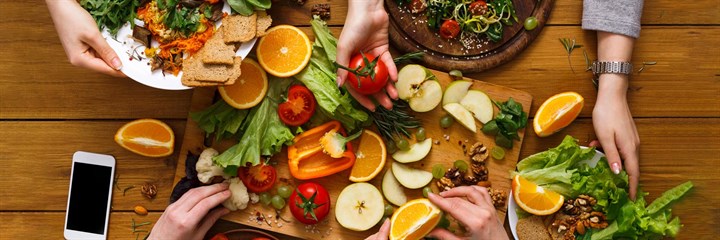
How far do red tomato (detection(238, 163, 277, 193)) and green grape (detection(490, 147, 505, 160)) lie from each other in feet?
2.84

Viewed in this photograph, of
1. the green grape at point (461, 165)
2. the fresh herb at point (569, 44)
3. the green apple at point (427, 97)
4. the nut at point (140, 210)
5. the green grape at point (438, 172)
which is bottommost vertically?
the nut at point (140, 210)

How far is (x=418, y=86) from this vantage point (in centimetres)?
256

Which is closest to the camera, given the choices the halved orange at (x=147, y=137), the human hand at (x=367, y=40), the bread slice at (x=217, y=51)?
the bread slice at (x=217, y=51)

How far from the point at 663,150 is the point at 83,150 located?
2361 mm

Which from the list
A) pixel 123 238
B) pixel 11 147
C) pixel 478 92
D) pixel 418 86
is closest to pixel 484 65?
pixel 478 92

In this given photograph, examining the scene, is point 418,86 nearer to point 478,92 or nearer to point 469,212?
point 478,92

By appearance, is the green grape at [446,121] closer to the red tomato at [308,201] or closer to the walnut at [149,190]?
the red tomato at [308,201]

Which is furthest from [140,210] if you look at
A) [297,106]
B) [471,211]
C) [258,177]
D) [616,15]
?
[616,15]

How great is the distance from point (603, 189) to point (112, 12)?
6.26 feet

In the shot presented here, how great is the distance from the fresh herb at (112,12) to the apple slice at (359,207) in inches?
40.3

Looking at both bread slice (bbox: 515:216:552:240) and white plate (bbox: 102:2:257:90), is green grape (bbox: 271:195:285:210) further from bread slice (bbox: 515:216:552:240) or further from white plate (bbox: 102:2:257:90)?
bread slice (bbox: 515:216:552:240)

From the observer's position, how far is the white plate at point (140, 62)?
7.73 ft

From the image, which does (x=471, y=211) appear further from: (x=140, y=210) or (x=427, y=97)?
(x=140, y=210)

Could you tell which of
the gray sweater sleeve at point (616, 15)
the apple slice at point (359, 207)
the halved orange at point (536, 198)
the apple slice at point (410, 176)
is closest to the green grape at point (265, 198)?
the apple slice at point (359, 207)
